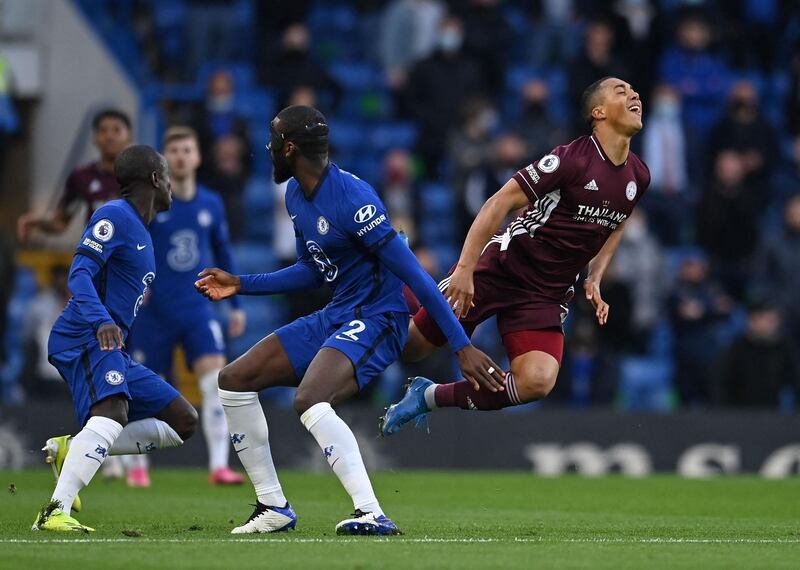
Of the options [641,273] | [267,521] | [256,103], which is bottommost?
[267,521]

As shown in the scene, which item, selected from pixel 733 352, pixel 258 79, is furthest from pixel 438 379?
pixel 258 79

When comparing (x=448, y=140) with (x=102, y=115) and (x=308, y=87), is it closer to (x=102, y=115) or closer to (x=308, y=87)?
(x=308, y=87)

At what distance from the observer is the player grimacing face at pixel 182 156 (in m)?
11.7

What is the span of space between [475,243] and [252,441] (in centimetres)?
158

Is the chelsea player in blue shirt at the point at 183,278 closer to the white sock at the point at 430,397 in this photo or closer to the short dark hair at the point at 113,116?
the short dark hair at the point at 113,116

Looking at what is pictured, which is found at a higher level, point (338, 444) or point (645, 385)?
point (645, 385)

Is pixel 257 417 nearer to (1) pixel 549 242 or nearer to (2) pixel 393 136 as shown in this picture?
(1) pixel 549 242

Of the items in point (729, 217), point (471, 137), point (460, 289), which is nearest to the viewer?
point (460, 289)

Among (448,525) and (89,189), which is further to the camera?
(89,189)

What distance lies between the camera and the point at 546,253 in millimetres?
9070

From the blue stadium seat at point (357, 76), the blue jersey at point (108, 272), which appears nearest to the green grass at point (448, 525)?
the blue jersey at point (108, 272)

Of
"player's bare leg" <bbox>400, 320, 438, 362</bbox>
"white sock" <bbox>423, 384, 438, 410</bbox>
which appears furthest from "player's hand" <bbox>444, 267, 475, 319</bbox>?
"white sock" <bbox>423, 384, 438, 410</bbox>

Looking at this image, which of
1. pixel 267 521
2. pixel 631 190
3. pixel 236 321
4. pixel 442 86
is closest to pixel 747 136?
pixel 442 86

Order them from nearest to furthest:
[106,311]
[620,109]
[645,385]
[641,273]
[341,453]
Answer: [341,453], [106,311], [620,109], [641,273], [645,385]
